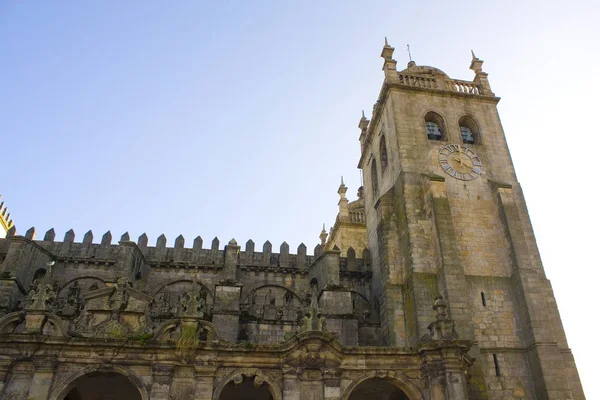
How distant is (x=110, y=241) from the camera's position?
1107 inches

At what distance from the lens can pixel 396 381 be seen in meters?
16.2

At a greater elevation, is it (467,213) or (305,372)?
(467,213)

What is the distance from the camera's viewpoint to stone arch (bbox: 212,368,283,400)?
15.5 meters

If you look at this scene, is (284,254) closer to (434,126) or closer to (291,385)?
(434,126)

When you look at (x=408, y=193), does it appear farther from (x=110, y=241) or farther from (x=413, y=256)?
(x=110, y=241)

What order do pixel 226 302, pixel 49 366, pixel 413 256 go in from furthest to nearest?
pixel 226 302
pixel 413 256
pixel 49 366

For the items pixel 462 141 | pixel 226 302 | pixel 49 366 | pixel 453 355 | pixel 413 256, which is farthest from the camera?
pixel 462 141

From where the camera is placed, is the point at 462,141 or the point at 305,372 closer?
the point at 305,372

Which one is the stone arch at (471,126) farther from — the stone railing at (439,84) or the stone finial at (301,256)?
the stone finial at (301,256)

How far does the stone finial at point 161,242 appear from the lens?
28578 mm

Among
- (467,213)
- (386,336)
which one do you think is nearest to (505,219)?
(467,213)

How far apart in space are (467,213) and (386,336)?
6935 mm

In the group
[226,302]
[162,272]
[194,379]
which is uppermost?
[162,272]

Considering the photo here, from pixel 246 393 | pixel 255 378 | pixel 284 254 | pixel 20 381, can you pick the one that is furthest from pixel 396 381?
pixel 284 254
